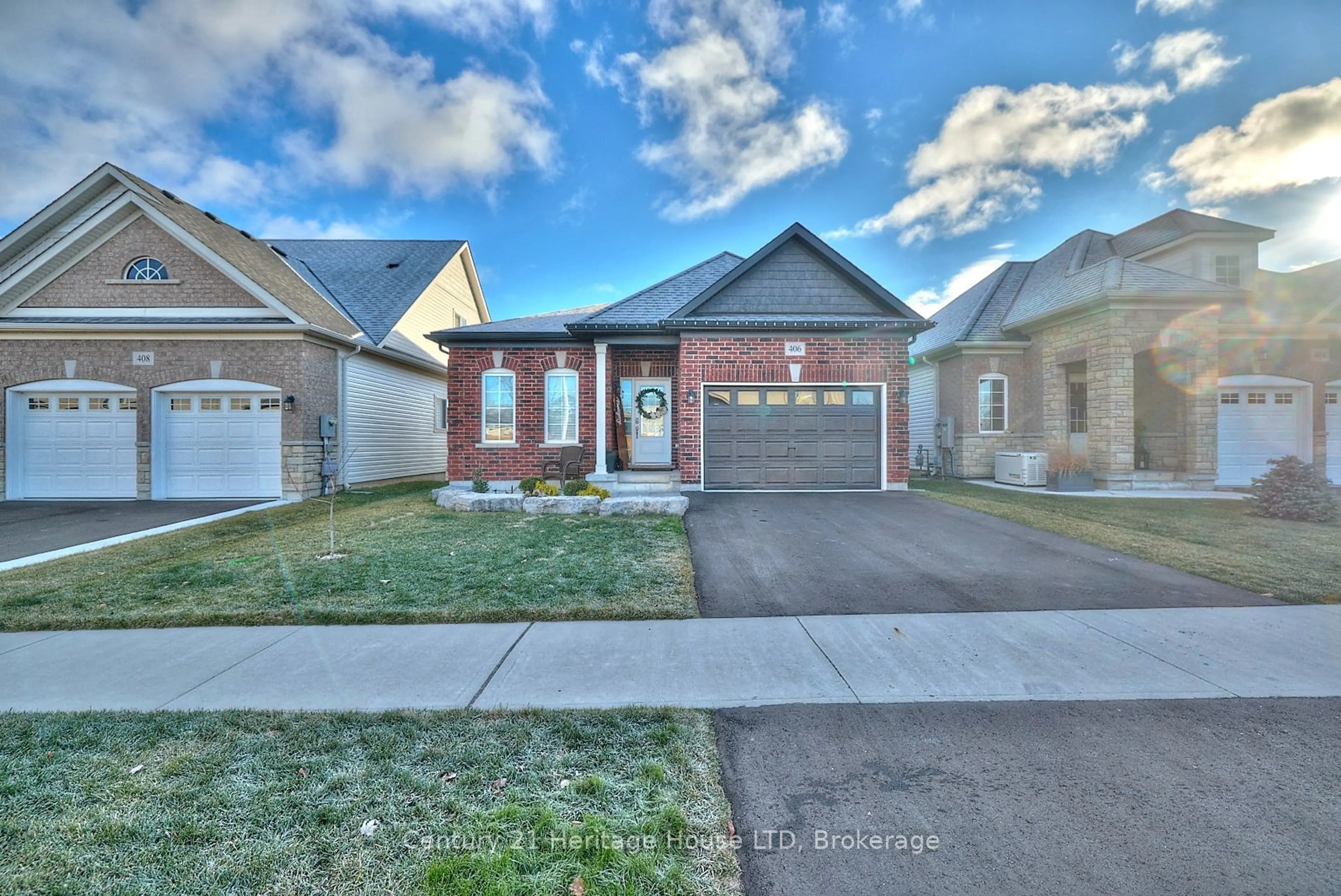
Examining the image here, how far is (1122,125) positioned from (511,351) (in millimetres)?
15330

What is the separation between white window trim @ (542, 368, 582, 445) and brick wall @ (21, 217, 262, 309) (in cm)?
689

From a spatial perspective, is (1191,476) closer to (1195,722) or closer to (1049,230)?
(1049,230)

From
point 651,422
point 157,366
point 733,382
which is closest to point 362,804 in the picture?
point 733,382

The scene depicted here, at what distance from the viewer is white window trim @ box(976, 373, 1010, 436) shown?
15.6 meters

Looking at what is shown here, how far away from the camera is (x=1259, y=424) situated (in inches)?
531

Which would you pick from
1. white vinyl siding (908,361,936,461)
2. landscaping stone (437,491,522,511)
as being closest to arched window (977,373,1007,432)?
white vinyl siding (908,361,936,461)

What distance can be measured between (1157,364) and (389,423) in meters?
20.9

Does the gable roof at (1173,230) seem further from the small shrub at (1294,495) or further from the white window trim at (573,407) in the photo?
the white window trim at (573,407)

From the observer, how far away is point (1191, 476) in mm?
12805

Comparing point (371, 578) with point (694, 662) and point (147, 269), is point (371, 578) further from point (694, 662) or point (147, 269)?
point (147, 269)

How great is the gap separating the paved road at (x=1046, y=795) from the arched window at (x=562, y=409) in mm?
10904

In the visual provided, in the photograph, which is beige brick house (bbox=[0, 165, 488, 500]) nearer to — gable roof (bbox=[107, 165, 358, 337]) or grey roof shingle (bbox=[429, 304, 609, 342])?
gable roof (bbox=[107, 165, 358, 337])

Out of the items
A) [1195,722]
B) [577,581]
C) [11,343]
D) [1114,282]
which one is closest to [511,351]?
[577,581]

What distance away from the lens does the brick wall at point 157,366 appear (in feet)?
39.9
